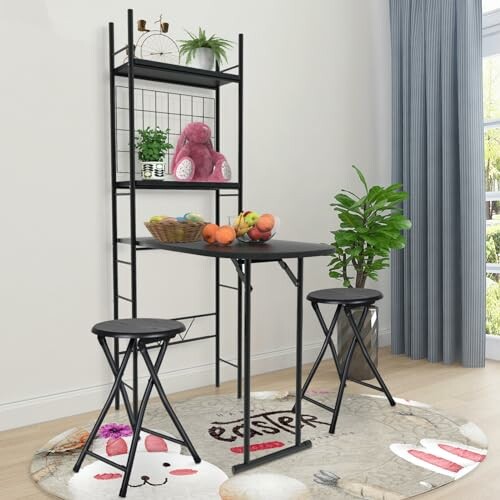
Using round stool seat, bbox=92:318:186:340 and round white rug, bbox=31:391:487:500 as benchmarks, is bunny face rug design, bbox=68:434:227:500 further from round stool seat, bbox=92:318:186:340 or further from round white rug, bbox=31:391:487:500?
round stool seat, bbox=92:318:186:340

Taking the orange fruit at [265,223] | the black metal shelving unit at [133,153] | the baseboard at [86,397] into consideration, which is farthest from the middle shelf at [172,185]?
the baseboard at [86,397]

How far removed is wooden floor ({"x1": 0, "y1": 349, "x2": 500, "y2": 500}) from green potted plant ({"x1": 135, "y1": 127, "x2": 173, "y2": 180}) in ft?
4.00

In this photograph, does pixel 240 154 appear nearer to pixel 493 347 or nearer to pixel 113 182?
pixel 113 182

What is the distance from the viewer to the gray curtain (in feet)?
12.8

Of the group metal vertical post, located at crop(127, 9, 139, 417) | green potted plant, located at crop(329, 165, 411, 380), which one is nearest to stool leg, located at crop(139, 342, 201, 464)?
metal vertical post, located at crop(127, 9, 139, 417)

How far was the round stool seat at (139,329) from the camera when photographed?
2295 millimetres

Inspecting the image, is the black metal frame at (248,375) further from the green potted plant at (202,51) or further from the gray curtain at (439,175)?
the gray curtain at (439,175)

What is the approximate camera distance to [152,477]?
2.43m

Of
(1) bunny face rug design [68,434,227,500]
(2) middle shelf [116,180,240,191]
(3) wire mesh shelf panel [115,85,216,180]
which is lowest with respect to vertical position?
(1) bunny face rug design [68,434,227,500]

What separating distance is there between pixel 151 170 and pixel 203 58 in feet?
2.06

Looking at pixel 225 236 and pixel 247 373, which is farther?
pixel 225 236

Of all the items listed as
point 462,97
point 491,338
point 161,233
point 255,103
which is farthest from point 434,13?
point 161,233

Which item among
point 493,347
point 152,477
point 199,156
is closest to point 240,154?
point 199,156

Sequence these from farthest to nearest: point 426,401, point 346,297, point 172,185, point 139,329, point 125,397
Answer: point 426,401, point 172,185, point 346,297, point 125,397, point 139,329
